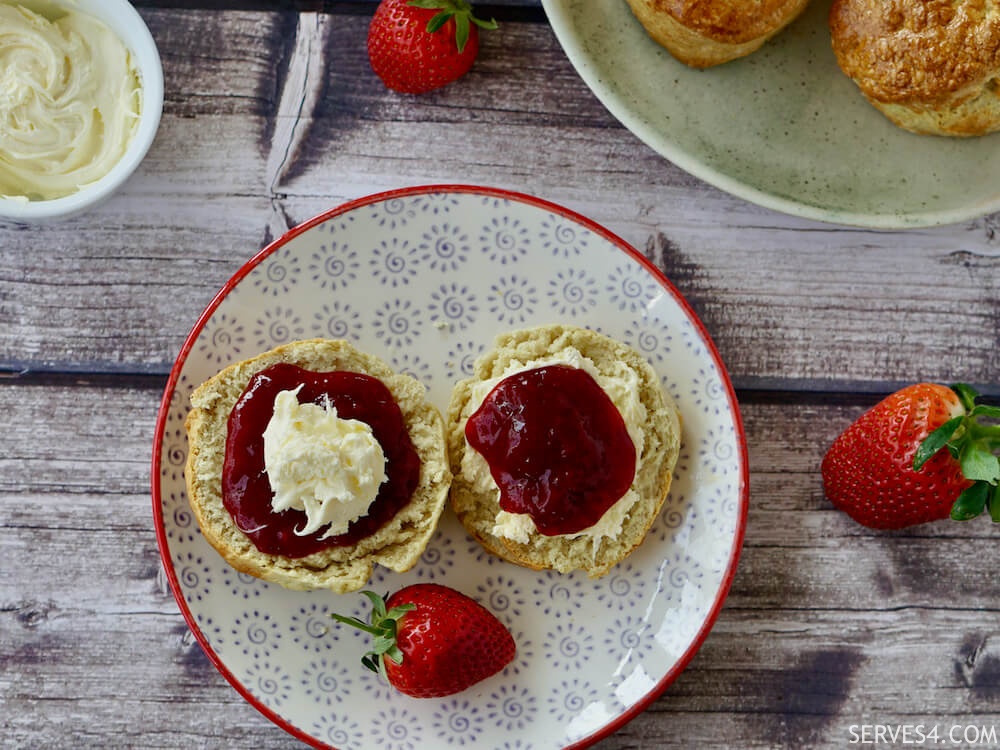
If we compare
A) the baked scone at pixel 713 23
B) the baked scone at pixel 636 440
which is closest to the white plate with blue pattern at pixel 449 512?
the baked scone at pixel 636 440

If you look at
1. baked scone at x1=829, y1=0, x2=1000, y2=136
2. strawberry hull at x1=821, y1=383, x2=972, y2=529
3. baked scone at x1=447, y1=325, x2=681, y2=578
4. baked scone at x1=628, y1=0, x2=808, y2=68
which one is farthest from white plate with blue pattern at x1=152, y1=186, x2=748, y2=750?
baked scone at x1=829, y1=0, x2=1000, y2=136

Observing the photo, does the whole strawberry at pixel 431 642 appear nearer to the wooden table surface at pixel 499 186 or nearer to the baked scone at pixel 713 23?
the wooden table surface at pixel 499 186

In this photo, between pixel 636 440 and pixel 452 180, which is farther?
pixel 452 180

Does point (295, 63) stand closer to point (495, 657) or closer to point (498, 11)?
point (498, 11)

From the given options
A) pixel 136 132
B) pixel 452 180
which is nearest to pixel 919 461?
pixel 452 180

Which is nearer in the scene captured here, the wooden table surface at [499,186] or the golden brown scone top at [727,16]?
the golden brown scone top at [727,16]

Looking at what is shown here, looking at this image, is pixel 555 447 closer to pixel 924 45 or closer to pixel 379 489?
pixel 379 489

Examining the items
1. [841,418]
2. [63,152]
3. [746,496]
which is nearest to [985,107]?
[841,418]
